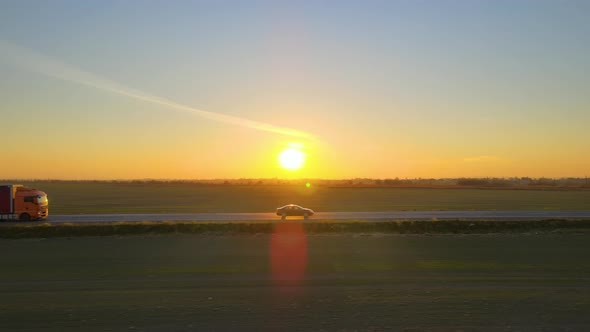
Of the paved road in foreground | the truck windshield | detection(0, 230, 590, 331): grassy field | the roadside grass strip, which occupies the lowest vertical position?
detection(0, 230, 590, 331): grassy field

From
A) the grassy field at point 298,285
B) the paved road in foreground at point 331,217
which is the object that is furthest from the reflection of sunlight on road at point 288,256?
the paved road in foreground at point 331,217

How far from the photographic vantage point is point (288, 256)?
24.6 metres

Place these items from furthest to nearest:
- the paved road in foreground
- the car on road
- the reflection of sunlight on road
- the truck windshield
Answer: the car on road
the truck windshield
the paved road in foreground
the reflection of sunlight on road

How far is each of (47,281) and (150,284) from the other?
409 cm

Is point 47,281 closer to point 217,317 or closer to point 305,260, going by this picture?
point 217,317

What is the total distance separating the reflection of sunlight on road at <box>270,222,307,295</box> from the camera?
18.4 meters

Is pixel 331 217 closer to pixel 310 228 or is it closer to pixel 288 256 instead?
pixel 310 228

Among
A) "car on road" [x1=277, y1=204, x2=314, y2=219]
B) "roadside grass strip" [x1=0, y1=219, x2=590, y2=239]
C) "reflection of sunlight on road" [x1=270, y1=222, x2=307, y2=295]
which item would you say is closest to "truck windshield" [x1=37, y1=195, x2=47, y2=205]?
"roadside grass strip" [x1=0, y1=219, x2=590, y2=239]

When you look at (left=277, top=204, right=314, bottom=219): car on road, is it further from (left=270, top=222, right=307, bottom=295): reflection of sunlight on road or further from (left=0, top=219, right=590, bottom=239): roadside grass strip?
(left=0, top=219, right=590, bottom=239): roadside grass strip

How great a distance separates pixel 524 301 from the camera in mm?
14797

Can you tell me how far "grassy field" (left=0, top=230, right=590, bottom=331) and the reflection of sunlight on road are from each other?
0.28 feet

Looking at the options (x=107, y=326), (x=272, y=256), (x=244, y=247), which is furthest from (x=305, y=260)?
(x=107, y=326)

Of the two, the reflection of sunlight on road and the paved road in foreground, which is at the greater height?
the paved road in foreground

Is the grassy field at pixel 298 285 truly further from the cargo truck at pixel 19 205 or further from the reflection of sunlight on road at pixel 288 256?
the cargo truck at pixel 19 205
